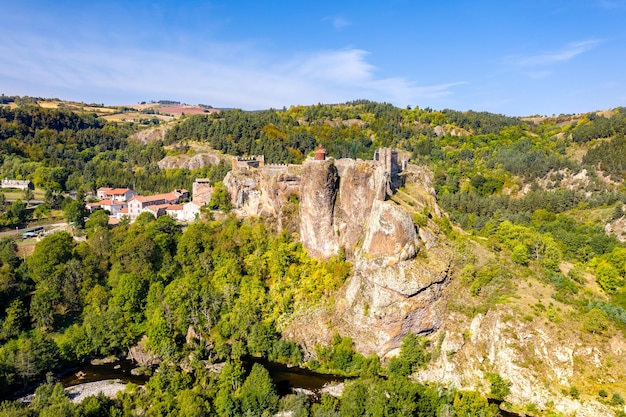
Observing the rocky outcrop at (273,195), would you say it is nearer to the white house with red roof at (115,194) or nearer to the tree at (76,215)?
the tree at (76,215)

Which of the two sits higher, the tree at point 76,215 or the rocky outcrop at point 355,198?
the rocky outcrop at point 355,198

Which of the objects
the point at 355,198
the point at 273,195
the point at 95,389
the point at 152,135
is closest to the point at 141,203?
the point at 273,195

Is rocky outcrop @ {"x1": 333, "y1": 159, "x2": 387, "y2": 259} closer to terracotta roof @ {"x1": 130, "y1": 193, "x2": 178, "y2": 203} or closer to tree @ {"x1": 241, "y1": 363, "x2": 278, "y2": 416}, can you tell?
tree @ {"x1": 241, "y1": 363, "x2": 278, "y2": 416}

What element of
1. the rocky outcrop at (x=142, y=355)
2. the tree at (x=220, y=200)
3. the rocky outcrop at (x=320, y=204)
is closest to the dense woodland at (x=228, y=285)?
the rocky outcrop at (x=142, y=355)

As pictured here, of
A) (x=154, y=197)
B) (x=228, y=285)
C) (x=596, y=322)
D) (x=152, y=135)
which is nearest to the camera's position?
(x=596, y=322)

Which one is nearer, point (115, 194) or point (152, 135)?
point (115, 194)

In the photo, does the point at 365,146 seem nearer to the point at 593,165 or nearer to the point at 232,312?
the point at 593,165

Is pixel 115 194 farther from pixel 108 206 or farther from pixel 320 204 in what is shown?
pixel 320 204

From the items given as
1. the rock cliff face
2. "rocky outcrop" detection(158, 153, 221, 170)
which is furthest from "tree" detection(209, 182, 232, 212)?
"rocky outcrop" detection(158, 153, 221, 170)

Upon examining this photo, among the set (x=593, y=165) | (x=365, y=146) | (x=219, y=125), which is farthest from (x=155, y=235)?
(x=593, y=165)
